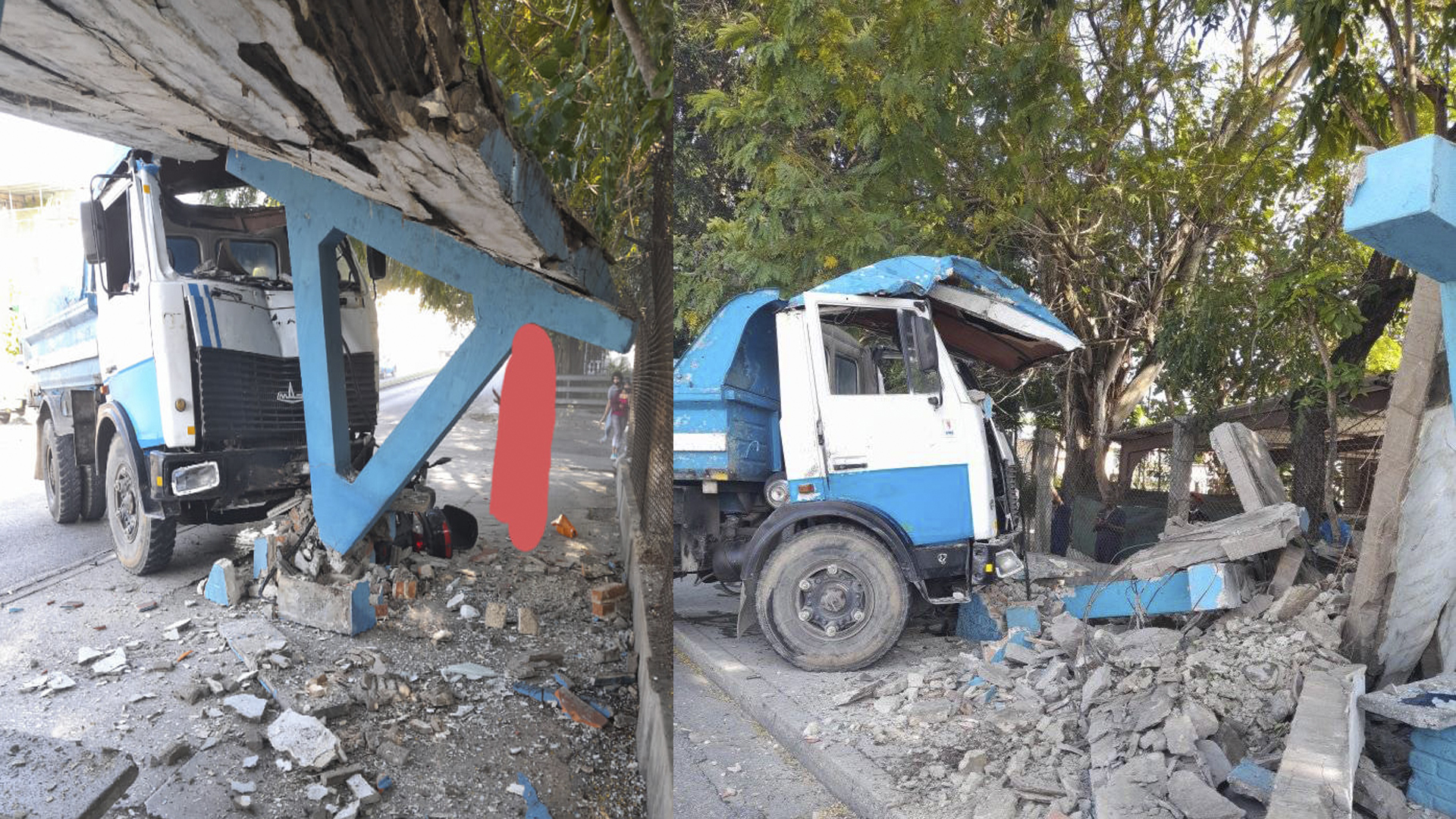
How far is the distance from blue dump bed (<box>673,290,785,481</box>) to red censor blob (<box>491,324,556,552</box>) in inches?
145

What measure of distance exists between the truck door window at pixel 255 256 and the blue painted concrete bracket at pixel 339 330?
7.13 ft

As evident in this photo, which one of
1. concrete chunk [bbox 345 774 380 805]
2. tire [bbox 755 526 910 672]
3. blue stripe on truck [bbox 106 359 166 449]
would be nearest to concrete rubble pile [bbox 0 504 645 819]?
concrete chunk [bbox 345 774 380 805]

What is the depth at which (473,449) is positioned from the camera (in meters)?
12.7

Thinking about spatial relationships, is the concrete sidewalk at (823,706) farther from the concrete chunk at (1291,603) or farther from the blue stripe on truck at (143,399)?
the blue stripe on truck at (143,399)

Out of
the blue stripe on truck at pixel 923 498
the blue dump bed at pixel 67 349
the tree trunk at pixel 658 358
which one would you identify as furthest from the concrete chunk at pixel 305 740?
the blue dump bed at pixel 67 349

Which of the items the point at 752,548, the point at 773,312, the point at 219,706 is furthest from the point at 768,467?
the point at 219,706

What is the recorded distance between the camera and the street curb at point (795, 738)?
392 centimetres

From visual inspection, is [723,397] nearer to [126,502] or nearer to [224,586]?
[224,586]

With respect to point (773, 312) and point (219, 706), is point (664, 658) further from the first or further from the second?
point (773, 312)

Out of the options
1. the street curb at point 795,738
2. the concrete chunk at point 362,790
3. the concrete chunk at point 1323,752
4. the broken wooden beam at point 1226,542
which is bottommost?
the street curb at point 795,738

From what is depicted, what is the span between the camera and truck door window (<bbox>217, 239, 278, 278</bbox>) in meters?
6.08

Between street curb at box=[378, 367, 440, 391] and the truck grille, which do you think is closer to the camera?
the truck grille

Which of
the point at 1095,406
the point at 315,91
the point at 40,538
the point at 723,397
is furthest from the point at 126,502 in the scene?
the point at 1095,406

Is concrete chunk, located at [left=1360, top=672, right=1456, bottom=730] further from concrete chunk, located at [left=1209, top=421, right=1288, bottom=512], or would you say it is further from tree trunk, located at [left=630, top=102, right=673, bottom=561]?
tree trunk, located at [left=630, top=102, right=673, bottom=561]
